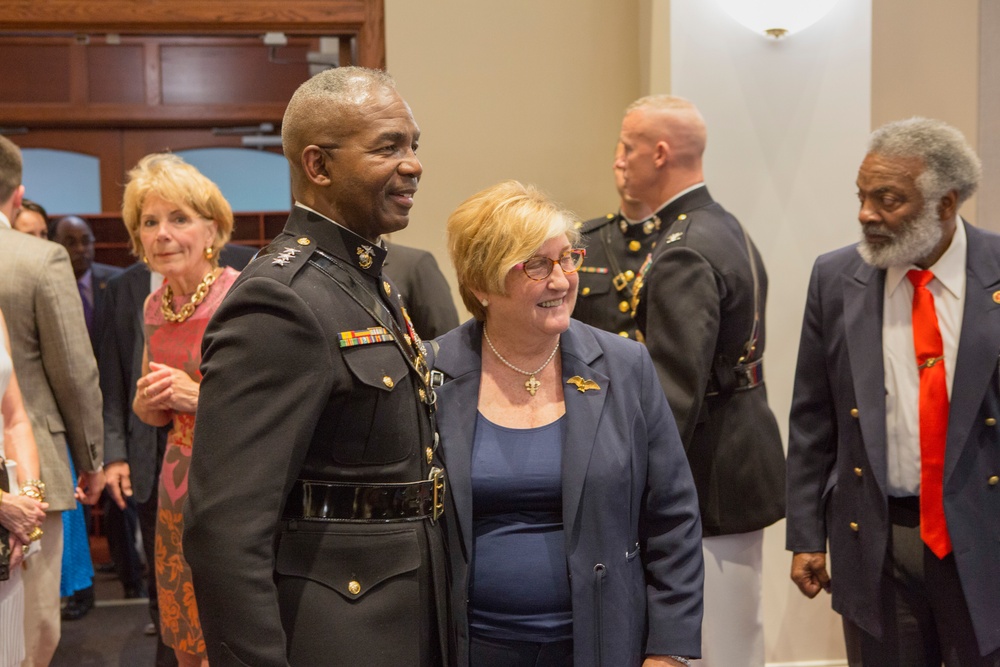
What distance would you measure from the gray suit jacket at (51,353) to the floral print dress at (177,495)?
28 cm

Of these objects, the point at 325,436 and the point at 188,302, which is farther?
the point at 188,302

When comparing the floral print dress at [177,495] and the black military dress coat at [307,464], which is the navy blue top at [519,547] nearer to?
the black military dress coat at [307,464]

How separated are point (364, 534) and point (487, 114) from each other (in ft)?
9.33

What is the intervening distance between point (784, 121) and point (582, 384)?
78.4 inches

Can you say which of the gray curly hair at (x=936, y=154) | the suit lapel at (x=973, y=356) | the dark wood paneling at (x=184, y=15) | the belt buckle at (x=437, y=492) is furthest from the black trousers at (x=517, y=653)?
the dark wood paneling at (x=184, y=15)

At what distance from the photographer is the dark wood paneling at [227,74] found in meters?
7.57

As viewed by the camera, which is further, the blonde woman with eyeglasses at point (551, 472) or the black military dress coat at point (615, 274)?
the black military dress coat at point (615, 274)

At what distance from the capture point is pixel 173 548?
2.84m

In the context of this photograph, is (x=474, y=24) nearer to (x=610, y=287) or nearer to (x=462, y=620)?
(x=610, y=287)

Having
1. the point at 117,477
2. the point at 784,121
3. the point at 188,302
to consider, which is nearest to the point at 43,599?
the point at 117,477

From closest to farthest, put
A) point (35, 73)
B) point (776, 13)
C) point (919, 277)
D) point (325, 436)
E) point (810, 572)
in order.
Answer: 1. point (325, 436)
2. point (919, 277)
3. point (810, 572)
4. point (776, 13)
5. point (35, 73)

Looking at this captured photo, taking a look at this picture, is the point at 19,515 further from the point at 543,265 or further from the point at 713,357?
the point at 713,357

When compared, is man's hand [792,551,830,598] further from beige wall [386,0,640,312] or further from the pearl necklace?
beige wall [386,0,640,312]

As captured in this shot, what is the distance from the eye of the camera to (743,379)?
304cm
